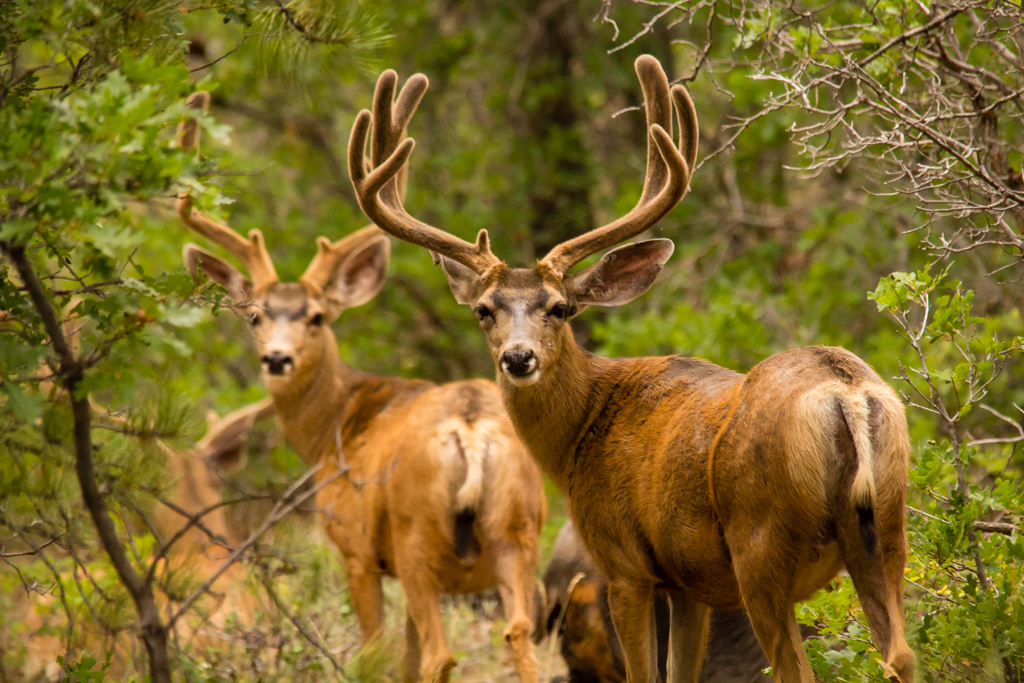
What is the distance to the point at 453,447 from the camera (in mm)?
5590

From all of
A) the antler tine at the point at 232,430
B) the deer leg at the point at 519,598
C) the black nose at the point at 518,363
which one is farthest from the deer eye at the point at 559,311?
the antler tine at the point at 232,430

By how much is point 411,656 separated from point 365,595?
18.3 inches

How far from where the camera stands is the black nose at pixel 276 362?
695 cm

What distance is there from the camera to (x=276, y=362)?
22.8ft

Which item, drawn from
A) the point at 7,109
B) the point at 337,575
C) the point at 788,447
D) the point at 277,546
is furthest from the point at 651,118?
the point at 337,575

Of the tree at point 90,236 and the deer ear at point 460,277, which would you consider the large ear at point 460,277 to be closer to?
the deer ear at point 460,277

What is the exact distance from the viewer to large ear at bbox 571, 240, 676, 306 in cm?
513

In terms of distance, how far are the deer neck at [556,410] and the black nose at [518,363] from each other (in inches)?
13.6

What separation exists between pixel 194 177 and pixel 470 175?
25.4ft

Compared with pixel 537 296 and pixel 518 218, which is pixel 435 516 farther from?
A: pixel 518 218

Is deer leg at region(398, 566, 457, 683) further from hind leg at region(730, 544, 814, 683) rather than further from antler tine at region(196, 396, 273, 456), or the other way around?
antler tine at region(196, 396, 273, 456)

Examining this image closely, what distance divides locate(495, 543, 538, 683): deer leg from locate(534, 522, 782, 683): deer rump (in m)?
0.32

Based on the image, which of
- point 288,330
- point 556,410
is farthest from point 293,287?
point 556,410

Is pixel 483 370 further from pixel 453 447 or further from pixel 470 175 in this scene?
pixel 453 447
